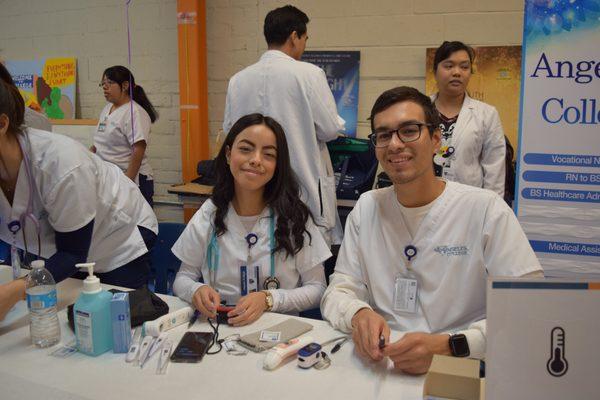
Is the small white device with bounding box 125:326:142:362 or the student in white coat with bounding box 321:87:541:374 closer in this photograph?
the small white device with bounding box 125:326:142:362

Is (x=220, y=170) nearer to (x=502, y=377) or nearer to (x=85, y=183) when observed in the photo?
(x=85, y=183)

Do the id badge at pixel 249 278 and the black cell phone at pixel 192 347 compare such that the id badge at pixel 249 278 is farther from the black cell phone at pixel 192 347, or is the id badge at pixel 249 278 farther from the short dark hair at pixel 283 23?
the short dark hair at pixel 283 23

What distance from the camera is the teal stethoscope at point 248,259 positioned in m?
1.65

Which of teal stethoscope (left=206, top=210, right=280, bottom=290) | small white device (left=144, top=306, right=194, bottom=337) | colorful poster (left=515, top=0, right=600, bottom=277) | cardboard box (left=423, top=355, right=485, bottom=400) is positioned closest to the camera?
cardboard box (left=423, top=355, right=485, bottom=400)

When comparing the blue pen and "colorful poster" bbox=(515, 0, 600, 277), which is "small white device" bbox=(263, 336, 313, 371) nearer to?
the blue pen

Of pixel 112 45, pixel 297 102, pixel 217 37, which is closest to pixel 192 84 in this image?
pixel 217 37

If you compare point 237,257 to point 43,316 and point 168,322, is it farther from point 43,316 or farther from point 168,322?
point 43,316

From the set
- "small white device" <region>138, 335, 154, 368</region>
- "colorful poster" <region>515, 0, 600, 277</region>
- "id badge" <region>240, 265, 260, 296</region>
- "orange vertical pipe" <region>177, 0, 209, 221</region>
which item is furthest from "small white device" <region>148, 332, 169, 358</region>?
"orange vertical pipe" <region>177, 0, 209, 221</region>

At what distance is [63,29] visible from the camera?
181 inches

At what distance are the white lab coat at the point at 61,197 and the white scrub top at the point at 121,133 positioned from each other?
1891 millimetres

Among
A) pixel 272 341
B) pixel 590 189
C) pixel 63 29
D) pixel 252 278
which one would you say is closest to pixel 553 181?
pixel 590 189

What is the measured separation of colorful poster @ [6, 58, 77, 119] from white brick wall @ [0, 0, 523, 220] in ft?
0.26

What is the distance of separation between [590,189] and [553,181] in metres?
0.14

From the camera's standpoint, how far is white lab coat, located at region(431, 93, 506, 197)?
8.53ft
